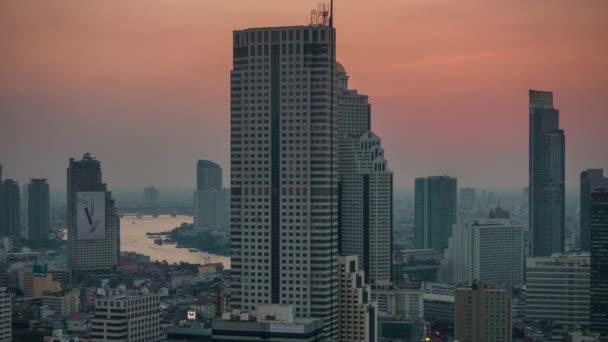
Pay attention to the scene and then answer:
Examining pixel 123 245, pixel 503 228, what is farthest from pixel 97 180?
pixel 503 228

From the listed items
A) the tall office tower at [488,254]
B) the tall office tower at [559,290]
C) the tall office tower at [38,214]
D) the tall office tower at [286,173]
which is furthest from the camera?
the tall office tower at [38,214]

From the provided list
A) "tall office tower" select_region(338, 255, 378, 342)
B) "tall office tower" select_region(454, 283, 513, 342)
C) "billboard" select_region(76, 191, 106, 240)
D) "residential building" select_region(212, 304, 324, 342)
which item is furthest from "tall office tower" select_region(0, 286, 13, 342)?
"billboard" select_region(76, 191, 106, 240)

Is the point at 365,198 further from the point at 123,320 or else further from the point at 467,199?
the point at 467,199

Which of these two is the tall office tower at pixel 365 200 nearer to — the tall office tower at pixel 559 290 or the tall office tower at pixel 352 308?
the tall office tower at pixel 559 290

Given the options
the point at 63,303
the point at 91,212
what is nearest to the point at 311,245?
the point at 63,303

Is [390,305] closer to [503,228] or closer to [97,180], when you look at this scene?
[503,228]

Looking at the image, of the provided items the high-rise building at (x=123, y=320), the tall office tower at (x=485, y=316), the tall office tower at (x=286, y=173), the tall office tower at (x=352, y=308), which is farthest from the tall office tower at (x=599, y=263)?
the high-rise building at (x=123, y=320)
